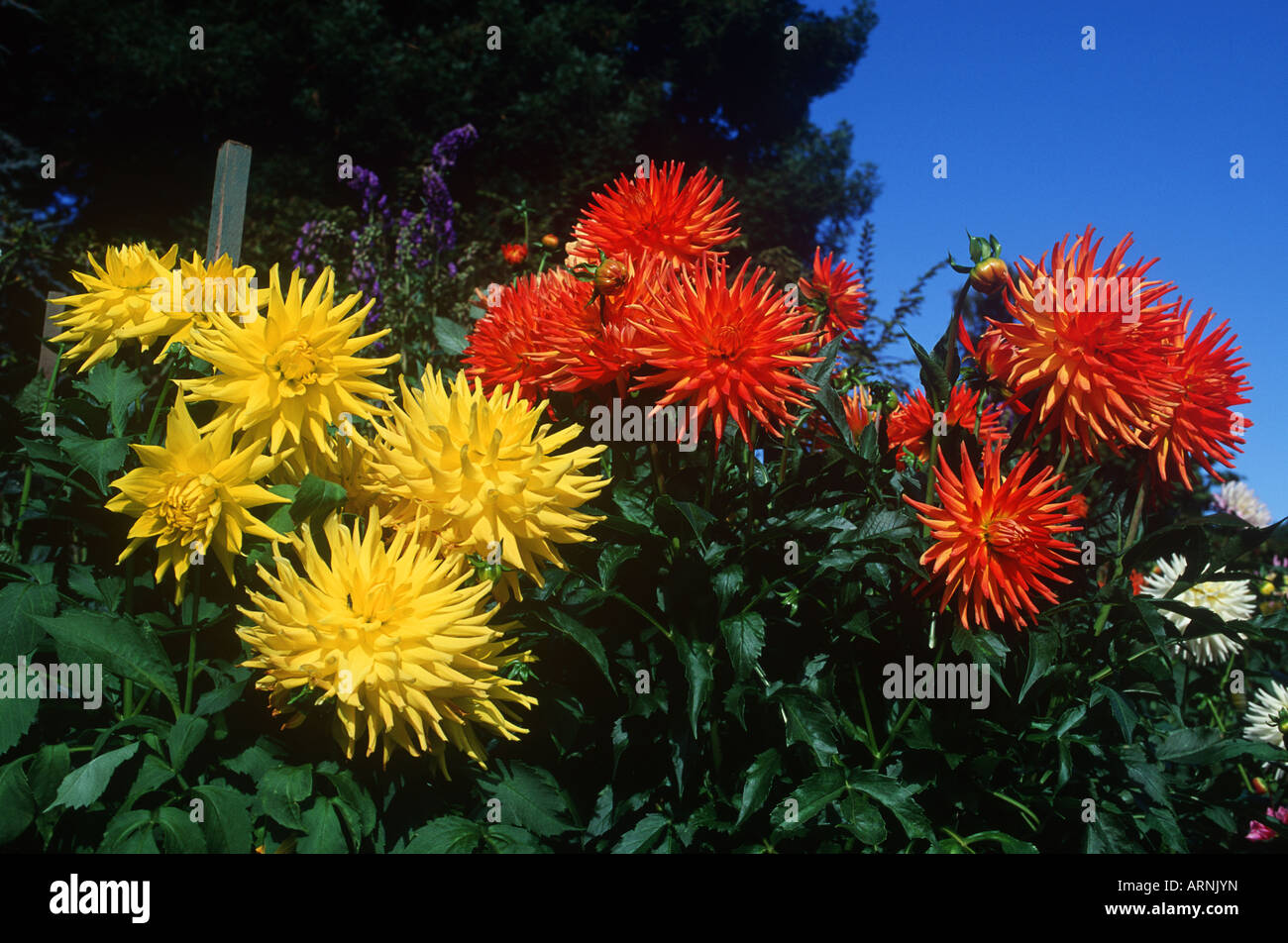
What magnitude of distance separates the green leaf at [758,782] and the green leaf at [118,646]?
2.75ft

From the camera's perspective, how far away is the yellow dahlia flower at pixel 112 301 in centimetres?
158

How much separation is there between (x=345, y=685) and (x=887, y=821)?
3.16 feet

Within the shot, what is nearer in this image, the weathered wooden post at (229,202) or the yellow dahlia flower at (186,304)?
the yellow dahlia flower at (186,304)

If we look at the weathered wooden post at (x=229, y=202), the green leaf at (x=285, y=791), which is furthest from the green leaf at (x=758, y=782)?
the weathered wooden post at (x=229, y=202)

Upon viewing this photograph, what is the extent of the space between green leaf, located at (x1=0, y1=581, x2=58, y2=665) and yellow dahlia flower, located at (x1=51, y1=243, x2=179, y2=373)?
44 cm

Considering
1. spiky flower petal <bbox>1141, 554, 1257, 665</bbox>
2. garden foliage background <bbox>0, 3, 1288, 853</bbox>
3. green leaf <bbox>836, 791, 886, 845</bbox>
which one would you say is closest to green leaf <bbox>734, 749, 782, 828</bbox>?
garden foliage background <bbox>0, 3, 1288, 853</bbox>

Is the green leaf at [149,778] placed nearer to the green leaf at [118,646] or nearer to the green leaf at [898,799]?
the green leaf at [118,646]

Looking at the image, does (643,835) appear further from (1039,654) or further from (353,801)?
(1039,654)

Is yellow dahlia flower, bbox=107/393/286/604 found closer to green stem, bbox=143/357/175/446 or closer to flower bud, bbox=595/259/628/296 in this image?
green stem, bbox=143/357/175/446

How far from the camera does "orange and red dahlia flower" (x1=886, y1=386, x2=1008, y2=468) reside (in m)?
1.75

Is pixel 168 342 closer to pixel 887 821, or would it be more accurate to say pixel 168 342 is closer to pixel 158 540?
pixel 158 540

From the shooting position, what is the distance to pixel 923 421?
1.81 m

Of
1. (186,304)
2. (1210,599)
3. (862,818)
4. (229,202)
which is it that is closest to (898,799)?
(862,818)
